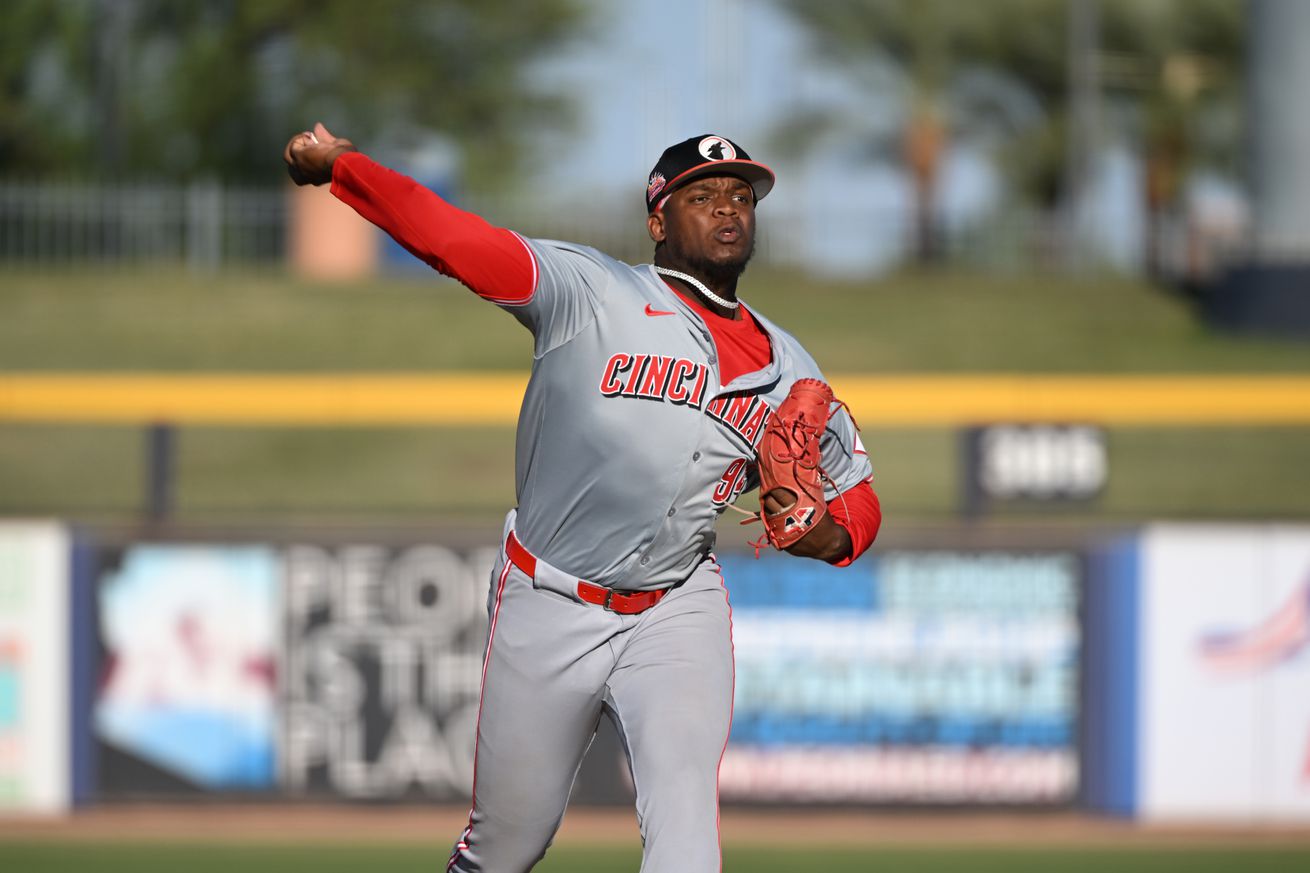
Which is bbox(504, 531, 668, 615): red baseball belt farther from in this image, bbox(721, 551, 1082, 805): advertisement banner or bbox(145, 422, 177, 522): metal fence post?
bbox(145, 422, 177, 522): metal fence post

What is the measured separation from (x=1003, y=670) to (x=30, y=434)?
1293 cm

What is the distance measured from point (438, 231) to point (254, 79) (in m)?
30.0

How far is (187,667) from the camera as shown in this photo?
810 centimetres

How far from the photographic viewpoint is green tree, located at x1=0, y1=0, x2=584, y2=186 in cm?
3089

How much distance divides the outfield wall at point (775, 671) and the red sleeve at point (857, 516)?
3762 mm

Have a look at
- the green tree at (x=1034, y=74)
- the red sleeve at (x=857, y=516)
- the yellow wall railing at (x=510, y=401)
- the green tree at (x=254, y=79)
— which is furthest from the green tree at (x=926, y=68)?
the red sleeve at (x=857, y=516)

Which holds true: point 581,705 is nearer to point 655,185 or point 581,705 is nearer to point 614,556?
point 614,556

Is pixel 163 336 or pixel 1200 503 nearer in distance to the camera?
pixel 1200 503

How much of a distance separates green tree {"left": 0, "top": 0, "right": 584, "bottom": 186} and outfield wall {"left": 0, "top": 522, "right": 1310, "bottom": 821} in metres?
24.3

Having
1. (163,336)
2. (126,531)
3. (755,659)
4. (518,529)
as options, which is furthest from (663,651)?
(163,336)

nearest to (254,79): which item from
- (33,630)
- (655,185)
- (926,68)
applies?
(926,68)

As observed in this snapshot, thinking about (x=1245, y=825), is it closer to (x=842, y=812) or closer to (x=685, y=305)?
(x=842, y=812)

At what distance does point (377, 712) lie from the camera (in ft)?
26.6

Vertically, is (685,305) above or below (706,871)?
above
